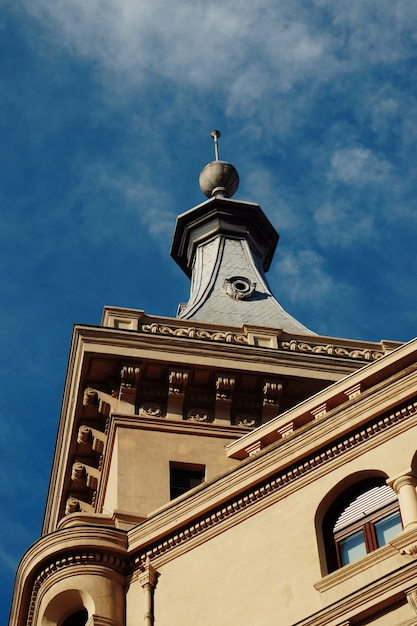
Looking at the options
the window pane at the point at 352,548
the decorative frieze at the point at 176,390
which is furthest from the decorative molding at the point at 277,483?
the decorative frieze at the point at 176,390

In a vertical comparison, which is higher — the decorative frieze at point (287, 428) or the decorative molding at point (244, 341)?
the decorative molding at point (244, 341)

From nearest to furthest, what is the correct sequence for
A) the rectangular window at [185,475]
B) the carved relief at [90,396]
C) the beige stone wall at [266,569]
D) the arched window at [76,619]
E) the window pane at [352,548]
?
the beige stone wall at [266,569] < the window pane at [352,548] < the arched window at [76,619] < the rectangular window at [185,475] < the carved relief at [90,396]

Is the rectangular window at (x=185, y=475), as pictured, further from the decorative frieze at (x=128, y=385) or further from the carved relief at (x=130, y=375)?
the carved relief at (x=130, y=375)

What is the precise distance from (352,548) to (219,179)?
36613mm

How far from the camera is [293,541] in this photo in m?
27.3

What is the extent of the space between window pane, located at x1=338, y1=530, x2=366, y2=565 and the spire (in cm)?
2087

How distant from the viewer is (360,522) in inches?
1059

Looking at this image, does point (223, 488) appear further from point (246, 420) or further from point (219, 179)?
point (219, 179)

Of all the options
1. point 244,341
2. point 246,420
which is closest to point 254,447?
point 246,420

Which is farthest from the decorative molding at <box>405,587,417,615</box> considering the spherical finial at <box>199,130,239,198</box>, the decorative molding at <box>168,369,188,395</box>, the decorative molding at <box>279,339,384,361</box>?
the spherical finial at <box>199,130,239,198</box>

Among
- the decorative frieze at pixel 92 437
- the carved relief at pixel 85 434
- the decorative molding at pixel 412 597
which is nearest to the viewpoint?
the decorative molding at pixel 412 597

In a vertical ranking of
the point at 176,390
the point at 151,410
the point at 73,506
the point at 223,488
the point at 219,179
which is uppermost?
the point at 219,179

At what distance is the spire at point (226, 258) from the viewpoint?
48.8 metres

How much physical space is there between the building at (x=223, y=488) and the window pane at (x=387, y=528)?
2cm
